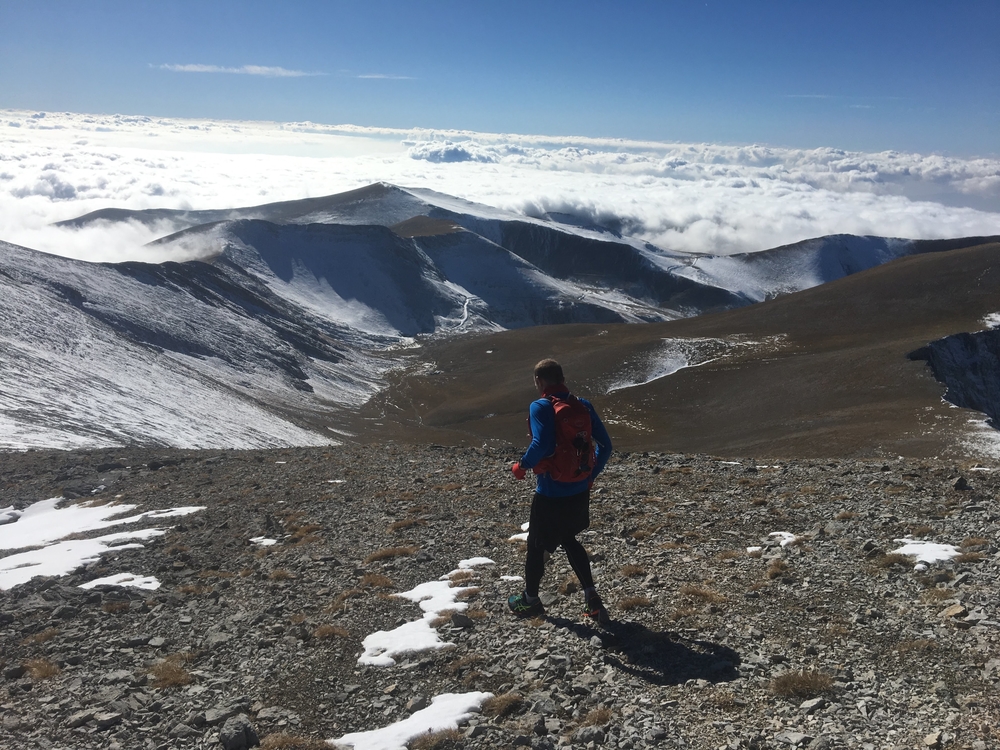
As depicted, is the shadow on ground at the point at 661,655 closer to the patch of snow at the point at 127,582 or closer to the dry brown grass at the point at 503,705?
the dry brown grass at the point at 503,705

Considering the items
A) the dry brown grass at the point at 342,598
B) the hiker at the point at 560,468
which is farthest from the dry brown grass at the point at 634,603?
the dry brown grass at the point at 342,598

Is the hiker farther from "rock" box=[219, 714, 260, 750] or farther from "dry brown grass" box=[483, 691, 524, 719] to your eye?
"rock" box=[219, 714, 260, 750]

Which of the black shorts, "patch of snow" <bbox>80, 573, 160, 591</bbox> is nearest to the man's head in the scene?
the black shorts

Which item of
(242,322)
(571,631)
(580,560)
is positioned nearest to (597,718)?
(571,631)

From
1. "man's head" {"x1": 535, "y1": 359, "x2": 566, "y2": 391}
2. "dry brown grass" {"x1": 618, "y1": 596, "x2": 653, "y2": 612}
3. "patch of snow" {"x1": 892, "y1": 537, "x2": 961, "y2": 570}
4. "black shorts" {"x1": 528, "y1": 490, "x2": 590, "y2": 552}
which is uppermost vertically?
"man's head" {"x1": 535, "y1": 359, "x2": 566, "y2": 391}

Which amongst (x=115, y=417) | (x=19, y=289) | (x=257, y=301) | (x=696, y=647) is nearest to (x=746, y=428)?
(x=115, y=417)

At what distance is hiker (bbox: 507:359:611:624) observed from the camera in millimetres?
8883

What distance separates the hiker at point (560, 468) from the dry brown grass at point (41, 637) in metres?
7.16

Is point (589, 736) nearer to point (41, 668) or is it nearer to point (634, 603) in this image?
point (634, 603)

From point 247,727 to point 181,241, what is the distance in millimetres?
164651

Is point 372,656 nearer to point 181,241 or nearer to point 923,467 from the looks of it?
point 923,467

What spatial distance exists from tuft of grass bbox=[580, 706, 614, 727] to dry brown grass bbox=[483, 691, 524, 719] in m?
0.78

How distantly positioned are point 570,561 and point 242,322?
93.1 metres

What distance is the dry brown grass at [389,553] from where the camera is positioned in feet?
43.9
